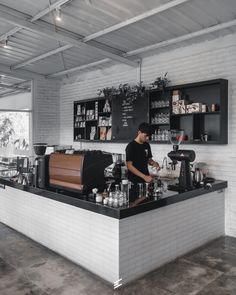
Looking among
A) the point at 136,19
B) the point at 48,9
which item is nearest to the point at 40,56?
the point at 48,9

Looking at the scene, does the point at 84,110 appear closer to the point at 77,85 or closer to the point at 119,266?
the point at 77,85

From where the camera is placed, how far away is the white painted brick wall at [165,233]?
9.61 ft

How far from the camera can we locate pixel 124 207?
2836mm

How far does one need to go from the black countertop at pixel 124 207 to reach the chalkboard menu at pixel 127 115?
6.62 feet

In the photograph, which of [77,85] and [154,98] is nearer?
[154,98]

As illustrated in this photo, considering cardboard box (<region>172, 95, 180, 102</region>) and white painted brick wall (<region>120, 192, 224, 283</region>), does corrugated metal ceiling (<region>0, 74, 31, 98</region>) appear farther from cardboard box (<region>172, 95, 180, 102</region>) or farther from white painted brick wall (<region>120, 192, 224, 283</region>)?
white painted brick wall (<region>120, 192, 224, 283</region>)

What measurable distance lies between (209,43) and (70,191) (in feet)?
10.7

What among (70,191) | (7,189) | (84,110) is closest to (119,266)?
(70,191)

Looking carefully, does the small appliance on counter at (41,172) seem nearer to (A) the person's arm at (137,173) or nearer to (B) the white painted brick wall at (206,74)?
(A) the person's arm at (137,173)

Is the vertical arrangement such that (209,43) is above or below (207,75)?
above

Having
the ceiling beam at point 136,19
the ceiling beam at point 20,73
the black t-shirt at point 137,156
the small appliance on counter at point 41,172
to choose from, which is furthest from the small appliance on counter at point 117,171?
the ceiling beam at point 20,73

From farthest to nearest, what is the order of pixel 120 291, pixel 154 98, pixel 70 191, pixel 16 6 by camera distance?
1. pixel 154 98
2. pixel 16 6
3. pixel 70 191
4. pixel 120 291

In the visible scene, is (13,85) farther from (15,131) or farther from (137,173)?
(137,173)

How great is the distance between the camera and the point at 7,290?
282 centimetres
